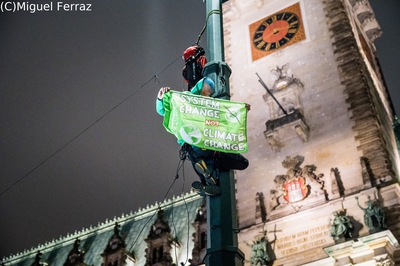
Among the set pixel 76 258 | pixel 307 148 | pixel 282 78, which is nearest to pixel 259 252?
pixel 307 148

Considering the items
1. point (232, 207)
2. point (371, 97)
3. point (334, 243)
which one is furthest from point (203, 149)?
point (371, 97)

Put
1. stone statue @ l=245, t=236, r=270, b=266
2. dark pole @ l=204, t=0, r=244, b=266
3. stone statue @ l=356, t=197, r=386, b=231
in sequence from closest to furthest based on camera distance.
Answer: dark pole @ l=204, t=0, r=244, b=266, stone statue @ l=356, t=197, r=386, b=231, stone statue @ l=245, t=236, r=270, b=266

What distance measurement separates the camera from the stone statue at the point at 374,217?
23.1 metres

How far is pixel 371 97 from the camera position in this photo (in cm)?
2925

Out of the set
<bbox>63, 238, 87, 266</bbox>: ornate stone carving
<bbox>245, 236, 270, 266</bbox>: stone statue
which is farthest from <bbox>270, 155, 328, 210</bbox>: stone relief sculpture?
<bbox>63, 238, 87, 266</bbox>: ornate stone carving

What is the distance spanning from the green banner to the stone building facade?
32.1 feet

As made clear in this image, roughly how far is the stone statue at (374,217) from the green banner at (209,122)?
15.8 meters

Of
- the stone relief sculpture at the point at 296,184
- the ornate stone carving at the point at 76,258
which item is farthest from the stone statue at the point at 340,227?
the ornate stone carving at the point at 76,258

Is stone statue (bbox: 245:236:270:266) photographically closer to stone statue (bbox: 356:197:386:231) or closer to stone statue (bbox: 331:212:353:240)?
stone statue (bbox: 331:212:353:240)

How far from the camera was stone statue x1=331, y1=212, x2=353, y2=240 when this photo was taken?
24.0m

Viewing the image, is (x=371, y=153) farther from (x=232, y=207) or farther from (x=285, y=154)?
(x=232, y=207)

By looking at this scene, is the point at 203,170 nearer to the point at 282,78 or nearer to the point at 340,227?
the point at 340,227

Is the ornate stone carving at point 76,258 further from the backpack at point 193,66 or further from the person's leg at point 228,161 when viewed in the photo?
the person's leg at point 228,161

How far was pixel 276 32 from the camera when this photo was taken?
35.2m
